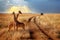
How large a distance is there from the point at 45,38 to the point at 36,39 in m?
0.13

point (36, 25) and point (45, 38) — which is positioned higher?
point (36, 25)

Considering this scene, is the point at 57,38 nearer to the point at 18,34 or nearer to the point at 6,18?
the point at 18,34

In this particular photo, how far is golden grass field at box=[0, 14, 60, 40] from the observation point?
1995 millimetres

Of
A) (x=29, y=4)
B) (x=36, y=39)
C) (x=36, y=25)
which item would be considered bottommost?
(x=36, y=39)

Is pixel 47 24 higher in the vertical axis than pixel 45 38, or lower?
higher

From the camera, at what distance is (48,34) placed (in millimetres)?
2000

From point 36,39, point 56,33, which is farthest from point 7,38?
point 56,33

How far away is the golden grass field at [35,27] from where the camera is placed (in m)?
2.00

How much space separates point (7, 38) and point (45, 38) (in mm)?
545

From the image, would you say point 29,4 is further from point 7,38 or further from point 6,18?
point 7,38

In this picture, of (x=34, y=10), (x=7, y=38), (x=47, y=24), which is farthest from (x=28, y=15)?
(x=7, y=38)

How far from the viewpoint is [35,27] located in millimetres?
2023

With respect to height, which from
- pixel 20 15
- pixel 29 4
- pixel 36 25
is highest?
pixel 29 4

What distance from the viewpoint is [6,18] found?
2045 millimetres
